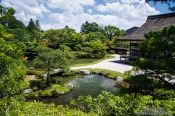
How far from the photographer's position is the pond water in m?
14.3

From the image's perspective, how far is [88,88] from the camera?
16750mm

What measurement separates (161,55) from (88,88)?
331 inches

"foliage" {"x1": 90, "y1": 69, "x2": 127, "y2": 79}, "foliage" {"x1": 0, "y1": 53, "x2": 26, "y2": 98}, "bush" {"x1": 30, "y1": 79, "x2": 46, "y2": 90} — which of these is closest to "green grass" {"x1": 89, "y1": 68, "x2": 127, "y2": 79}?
"foliage" {"x1": 90, "y1": 69, "x2": 127, "y2": 79}

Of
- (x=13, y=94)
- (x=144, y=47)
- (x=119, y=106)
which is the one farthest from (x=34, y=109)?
(x=144, y=47)

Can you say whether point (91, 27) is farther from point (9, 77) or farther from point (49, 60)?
point (9, 77)

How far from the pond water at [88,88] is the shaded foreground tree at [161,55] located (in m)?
6.16

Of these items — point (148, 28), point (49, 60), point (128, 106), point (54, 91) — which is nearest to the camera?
point (128, 106)

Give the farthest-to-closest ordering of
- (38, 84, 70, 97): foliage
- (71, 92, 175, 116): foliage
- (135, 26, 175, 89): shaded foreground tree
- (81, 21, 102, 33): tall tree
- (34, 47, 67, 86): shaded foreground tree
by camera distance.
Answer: (81, 21, 102, 33): tall tree, (34, 47, 67, 86): shaded foreground tree, (38, 84, 70, 97): foliage, (135, 26, 175, 89): shaded foreground tree, (71, 92, 175, 116): foliage

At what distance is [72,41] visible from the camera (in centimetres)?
3847

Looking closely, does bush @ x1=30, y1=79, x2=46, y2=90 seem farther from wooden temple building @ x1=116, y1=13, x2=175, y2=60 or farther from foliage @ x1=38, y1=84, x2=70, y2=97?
wooden temple building @ x1=116, y1=13, x2=175, y2=60

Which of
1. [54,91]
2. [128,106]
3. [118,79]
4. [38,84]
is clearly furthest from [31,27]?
[128,106]

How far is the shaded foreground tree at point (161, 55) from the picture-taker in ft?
27.7

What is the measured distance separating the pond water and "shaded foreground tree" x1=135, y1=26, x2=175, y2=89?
6165 mm

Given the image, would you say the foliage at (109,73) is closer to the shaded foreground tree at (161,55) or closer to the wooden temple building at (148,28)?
the wooden temple building at (148,28)
